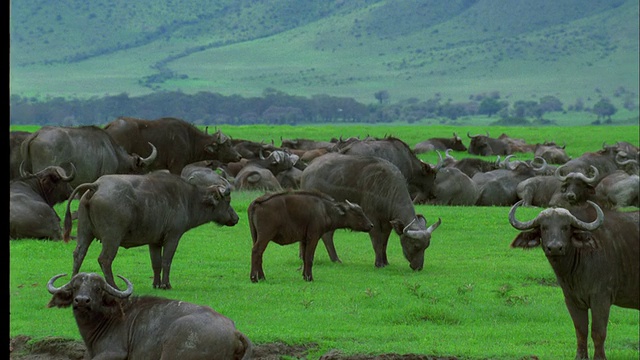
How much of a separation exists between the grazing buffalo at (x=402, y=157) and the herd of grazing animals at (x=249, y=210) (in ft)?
0.10

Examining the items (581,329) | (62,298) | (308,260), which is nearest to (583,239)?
(581,329)

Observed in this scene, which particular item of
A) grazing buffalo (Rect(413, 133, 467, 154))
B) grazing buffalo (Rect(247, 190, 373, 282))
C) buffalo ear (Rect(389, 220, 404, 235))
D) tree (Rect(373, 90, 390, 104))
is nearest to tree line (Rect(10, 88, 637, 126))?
tree (Rect(373, 90, 390, 104))

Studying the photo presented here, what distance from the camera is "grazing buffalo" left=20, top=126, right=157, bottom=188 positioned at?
18594 mm

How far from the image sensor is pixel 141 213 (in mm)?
12109

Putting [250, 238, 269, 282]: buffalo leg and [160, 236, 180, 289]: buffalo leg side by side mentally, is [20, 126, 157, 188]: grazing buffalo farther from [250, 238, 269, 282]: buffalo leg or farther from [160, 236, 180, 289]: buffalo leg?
[160, 236, 180, 289]: buffalo leg

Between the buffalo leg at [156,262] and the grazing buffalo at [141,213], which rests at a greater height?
the grazing buffalo at [141,213]

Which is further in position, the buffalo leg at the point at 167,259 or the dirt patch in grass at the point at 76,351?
the buffalo leg at the point at 167,259

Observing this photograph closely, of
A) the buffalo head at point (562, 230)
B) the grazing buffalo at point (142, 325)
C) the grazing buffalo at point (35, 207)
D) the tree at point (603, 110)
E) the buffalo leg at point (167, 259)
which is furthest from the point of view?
the tree at point (603, 110)

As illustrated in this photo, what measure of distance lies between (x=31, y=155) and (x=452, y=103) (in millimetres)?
167985

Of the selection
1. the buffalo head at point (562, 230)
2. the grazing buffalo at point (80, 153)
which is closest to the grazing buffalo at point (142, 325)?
the buffalo head at point (562, 230)

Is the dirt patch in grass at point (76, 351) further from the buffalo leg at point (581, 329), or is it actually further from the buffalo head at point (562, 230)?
the buffalo head at point (562, 230)

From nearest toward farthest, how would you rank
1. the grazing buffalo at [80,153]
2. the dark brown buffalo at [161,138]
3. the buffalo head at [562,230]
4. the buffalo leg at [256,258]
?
the buffalo head at [562,230] < the buffalo leg at [256,258] < the grazing buffalo at [80,153] < the dark brown buffalo at [161,138]

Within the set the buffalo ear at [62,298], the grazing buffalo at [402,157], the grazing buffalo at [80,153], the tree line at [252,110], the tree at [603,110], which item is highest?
the buffalo ear at [62,298]

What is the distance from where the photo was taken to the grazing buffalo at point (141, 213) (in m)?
11.9
